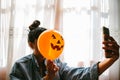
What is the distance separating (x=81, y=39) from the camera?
1751 millimetres

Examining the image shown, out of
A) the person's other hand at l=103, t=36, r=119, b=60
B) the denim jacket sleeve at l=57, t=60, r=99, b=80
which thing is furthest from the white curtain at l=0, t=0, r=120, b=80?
the person's other hand at l=103, t=36, r=119, b=60

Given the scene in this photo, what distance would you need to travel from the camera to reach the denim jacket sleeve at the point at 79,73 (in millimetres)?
1227

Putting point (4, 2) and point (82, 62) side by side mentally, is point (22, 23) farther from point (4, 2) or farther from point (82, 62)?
point (82, 62)

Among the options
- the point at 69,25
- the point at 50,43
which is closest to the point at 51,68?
the point at 50,43

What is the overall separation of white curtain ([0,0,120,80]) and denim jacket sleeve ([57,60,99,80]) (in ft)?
1.06

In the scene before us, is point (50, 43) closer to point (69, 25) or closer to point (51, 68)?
point (51, 68)

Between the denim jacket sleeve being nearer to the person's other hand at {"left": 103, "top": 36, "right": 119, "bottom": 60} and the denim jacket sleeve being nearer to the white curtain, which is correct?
the person's other hand at {"left": 103, "top": 36, "right": 119, "bottom": 60}

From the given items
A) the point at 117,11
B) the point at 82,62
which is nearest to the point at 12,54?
the point at 82,62

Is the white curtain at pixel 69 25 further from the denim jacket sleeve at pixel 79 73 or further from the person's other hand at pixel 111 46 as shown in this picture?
the person's other hand at pixel 111 46

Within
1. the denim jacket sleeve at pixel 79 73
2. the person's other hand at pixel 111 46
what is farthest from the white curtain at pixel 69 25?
the person's other hand at pixel 111 46

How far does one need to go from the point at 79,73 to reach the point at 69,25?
0.54 m

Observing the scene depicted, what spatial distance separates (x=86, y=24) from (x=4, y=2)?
2.30 ft

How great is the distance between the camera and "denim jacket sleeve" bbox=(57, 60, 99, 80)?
1.23m

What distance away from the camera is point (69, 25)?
5.82 feet
